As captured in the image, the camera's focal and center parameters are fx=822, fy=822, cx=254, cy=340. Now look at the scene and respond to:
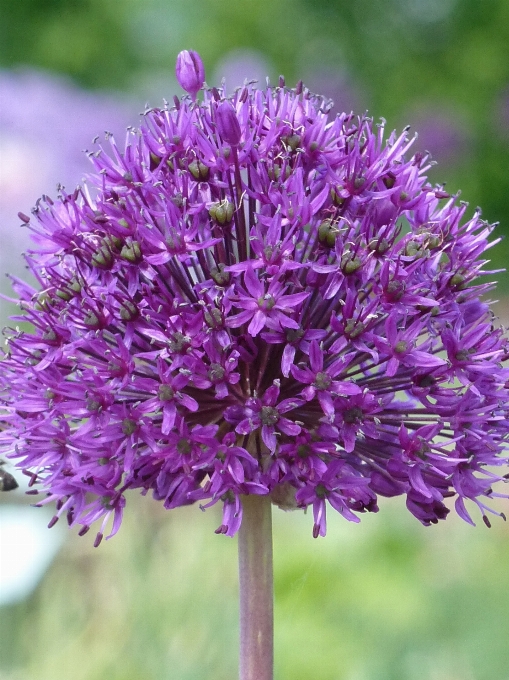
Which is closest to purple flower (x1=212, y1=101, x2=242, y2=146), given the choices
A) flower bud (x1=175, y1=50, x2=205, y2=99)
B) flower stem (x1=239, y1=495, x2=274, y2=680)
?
flower bud (x1=175, y1=50, x2=205, y2=99)

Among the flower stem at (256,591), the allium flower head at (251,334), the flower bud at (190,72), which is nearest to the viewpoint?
the allium flower head at (251,334)

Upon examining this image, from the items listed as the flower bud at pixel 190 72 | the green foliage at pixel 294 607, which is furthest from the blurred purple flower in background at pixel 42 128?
the flower bud at pixel 190 72

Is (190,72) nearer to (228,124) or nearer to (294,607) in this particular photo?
(228,124)

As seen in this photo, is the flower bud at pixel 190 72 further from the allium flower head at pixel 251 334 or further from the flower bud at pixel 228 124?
the flower bud at pixel 228 124

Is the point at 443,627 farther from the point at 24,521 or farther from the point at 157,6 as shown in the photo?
the point at 157,6

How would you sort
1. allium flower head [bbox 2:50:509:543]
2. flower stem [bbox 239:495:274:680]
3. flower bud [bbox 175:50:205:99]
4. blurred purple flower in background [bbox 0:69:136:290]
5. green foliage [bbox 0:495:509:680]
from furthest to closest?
blurred purple flower in background [bbox 0:69:136:290] → green foliage [bbox 0:495:509:680] → flower bud [bbox 175:50:205:99] → flower stem [bbox 239:495:274:680] → allium flower head [bbox 2:50:509:543]

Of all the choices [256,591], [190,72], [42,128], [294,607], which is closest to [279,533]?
[294,607]

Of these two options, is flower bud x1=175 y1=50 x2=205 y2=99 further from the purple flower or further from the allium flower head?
the purple flower
